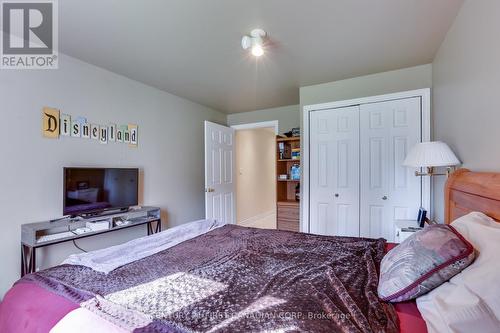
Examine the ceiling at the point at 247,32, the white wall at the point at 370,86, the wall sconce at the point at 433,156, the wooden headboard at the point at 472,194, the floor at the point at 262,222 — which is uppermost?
A: the ceiling at the point at 247,32

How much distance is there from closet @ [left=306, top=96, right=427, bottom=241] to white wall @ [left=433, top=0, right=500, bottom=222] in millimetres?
581

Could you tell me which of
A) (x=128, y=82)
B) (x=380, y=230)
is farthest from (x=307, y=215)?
(x=128, y=82)

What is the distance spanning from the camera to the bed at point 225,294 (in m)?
0.85

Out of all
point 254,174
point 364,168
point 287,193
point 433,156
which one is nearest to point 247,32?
point 433,156

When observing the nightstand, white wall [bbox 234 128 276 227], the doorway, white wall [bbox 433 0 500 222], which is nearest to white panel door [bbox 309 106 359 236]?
the nightstand

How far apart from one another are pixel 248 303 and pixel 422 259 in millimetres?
722

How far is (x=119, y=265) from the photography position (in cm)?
136

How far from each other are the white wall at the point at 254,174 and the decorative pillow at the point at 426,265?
14.2 feet

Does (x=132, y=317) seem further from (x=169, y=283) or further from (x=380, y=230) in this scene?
(x=380, y=230)

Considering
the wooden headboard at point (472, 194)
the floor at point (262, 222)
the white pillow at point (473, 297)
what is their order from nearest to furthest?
1. the white pillow at point (473, 297)
2. the wooden headboard at point (472, 194)
3. the floor at point (262, 222)

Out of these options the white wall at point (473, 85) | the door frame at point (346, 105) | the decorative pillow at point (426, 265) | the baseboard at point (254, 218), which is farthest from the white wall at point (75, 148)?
the white wall at point (473, 85)

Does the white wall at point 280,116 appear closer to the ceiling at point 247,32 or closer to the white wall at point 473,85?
the ceiling at point 247,32

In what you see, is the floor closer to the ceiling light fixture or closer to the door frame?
the door frame

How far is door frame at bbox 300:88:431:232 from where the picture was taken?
2.70m
